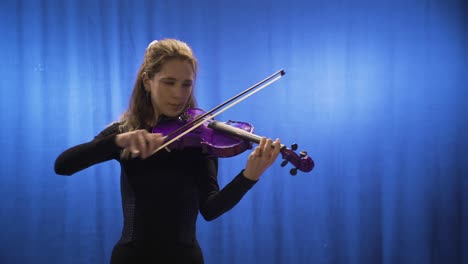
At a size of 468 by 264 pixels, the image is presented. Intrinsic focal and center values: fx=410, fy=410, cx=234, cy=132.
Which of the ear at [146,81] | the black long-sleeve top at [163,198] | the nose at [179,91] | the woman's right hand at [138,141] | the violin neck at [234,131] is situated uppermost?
the ear at [146,81]

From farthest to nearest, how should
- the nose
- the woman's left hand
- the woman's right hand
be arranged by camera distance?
the nose
the woman's left hand
the woman's right hand

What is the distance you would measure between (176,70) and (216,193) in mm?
374

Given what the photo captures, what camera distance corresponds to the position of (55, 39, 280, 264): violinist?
1.08 meters

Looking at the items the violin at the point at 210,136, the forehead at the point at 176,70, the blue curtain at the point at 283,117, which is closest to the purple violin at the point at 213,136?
the violin at the point at 210,136

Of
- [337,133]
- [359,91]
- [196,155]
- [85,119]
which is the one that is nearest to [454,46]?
[359,91]

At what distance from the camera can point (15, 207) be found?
82.0 inches

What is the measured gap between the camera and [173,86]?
46.4 inches

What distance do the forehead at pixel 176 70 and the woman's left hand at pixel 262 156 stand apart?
31 centimetres

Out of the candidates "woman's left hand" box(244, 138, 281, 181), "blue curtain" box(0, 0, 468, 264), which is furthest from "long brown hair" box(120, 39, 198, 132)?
"blue curtain" box(0, 0, 468, 264)

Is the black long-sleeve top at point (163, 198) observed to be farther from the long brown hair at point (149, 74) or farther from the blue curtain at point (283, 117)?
the blue curtain at point (283, 117)

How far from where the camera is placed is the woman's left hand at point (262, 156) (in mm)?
1075

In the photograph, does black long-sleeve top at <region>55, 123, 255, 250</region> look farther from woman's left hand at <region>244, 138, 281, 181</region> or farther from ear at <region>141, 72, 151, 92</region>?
ear at <region>141, 72, 151, 92</region>

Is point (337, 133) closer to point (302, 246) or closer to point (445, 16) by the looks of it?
point (302, 246)

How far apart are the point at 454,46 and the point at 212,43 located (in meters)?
1.25
